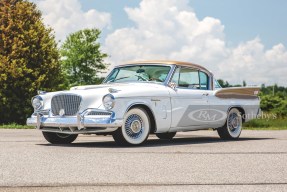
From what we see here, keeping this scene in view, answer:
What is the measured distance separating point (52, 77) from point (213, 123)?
15.7m

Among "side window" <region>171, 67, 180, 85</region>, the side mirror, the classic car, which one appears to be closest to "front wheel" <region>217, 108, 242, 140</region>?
the classic car

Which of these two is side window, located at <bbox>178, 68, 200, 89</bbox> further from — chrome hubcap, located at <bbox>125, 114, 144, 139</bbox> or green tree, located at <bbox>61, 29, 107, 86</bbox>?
green tree, located at <bbox>61, 29, 107, 86</bbox>

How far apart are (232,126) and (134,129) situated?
346 centimetres

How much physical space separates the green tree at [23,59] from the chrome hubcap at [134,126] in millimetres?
15705

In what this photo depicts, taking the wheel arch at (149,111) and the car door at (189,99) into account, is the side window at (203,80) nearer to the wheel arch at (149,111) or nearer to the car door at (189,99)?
the car door at (189,99)

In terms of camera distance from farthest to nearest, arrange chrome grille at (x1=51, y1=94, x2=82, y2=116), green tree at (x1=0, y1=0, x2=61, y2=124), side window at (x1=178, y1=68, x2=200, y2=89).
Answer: green tree at (x1=0, y1=0, x2=61, y2=124) < side window at (x1=178, y1=68, x2=200, y2=89) < chrome grille at (x1=51, y1=94, x2=82, y2=116)

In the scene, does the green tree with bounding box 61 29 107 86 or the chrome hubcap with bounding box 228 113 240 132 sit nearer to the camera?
the chrome hubcap with bounding box 228 113 240 132

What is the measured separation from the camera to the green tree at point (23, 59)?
2495 centimetres

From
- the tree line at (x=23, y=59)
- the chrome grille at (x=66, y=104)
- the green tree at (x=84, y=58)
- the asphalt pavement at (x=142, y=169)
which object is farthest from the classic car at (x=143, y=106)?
the green tree at (x=84, y=58)

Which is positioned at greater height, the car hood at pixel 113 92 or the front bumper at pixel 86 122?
the car hood at pixel 113 92

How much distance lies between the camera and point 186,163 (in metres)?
7.52

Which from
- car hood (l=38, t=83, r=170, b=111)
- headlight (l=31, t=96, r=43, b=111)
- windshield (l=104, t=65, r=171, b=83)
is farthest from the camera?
windshield (l=104, t=65, r=171, b=83)

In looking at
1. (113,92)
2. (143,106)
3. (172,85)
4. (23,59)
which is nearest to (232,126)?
(172,85)

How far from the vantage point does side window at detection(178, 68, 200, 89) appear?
37.0 ft
